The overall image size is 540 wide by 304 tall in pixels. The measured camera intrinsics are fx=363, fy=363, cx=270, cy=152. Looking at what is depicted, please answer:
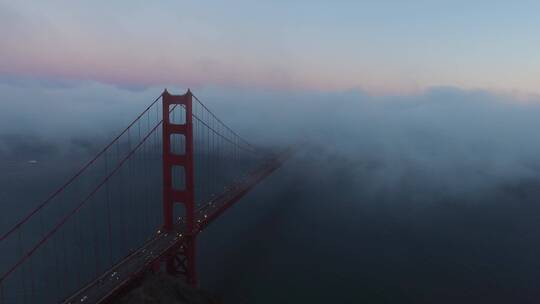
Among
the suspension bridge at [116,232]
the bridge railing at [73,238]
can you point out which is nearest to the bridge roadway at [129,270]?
the suspension bridge at [116,232]

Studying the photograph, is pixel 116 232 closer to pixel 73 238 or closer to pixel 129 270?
pixel 73 238

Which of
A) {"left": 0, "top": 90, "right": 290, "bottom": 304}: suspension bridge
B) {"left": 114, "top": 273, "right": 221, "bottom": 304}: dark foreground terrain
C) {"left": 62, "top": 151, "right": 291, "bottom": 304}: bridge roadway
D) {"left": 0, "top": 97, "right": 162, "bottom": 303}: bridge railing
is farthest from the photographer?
{"left": 0, "top": 97, "right": 162, "bottom": 303}: bridge railing

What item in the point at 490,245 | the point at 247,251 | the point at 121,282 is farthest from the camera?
the point at 490,245

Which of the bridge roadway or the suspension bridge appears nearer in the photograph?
the bridge roadway

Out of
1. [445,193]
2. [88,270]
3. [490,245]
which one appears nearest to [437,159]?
[445,193]

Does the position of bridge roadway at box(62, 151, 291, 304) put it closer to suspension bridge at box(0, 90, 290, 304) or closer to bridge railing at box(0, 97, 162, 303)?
suspension bridge at box(0, 90, 290, 304)

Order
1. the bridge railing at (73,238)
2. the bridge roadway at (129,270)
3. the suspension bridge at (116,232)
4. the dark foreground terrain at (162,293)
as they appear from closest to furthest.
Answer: the bridge roadway at (129,270) < the dark foreground terrain at (162,293) < the suspension bridge at (116,232) < the bridge railing at (73,238)

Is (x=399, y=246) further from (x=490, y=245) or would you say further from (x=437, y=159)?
(x=437, y=159)

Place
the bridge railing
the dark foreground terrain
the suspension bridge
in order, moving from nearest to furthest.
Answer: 1. the dark foreground terrain
2. the suspension bridge
3. the bridge railing

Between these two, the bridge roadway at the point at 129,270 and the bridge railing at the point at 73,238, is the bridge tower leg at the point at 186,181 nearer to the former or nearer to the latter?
the bridge roadway at the point at 129,270

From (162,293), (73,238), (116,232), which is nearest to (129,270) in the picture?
(162,293)

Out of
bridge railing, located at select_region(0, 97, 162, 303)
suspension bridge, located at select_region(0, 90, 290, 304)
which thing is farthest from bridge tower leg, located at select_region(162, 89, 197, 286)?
bridge railing, located at select_region(0, 97, 162, 303)
